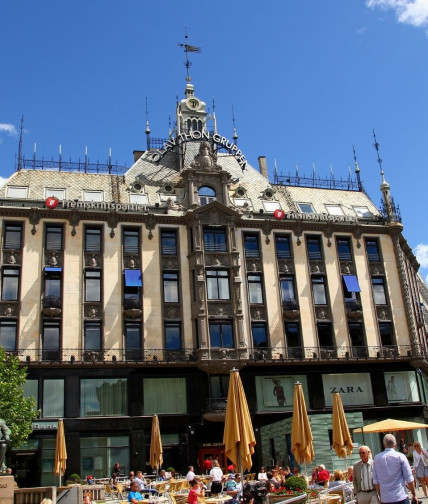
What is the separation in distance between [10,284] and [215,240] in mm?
14398

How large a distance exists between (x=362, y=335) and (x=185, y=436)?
49.1ft

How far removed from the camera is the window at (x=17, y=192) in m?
43.6

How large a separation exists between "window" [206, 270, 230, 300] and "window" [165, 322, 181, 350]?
3.11 metres

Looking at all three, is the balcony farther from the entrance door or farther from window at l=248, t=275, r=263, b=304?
the entrance door

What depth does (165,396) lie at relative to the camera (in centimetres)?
3941

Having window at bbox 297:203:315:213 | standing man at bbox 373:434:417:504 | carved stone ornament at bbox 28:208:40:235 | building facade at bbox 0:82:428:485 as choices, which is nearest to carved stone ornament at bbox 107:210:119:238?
building facade at bbox 0:82:428:485

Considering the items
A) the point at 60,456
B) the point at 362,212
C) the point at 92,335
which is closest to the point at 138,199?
the point at 92,335

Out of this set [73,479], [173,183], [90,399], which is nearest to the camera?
[73,479]

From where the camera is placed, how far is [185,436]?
3847 centimetres

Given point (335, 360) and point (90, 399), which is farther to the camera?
point (335, 360)

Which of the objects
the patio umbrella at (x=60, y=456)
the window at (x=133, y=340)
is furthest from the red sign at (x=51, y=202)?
the patio umbrella at (x=60, y=456)

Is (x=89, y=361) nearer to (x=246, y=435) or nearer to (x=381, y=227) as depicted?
(x=246, y=435)

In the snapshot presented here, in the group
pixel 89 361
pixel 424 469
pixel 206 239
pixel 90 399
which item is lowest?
pixel 424 469

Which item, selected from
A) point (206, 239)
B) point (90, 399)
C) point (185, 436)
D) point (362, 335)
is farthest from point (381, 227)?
point (90, 399)
